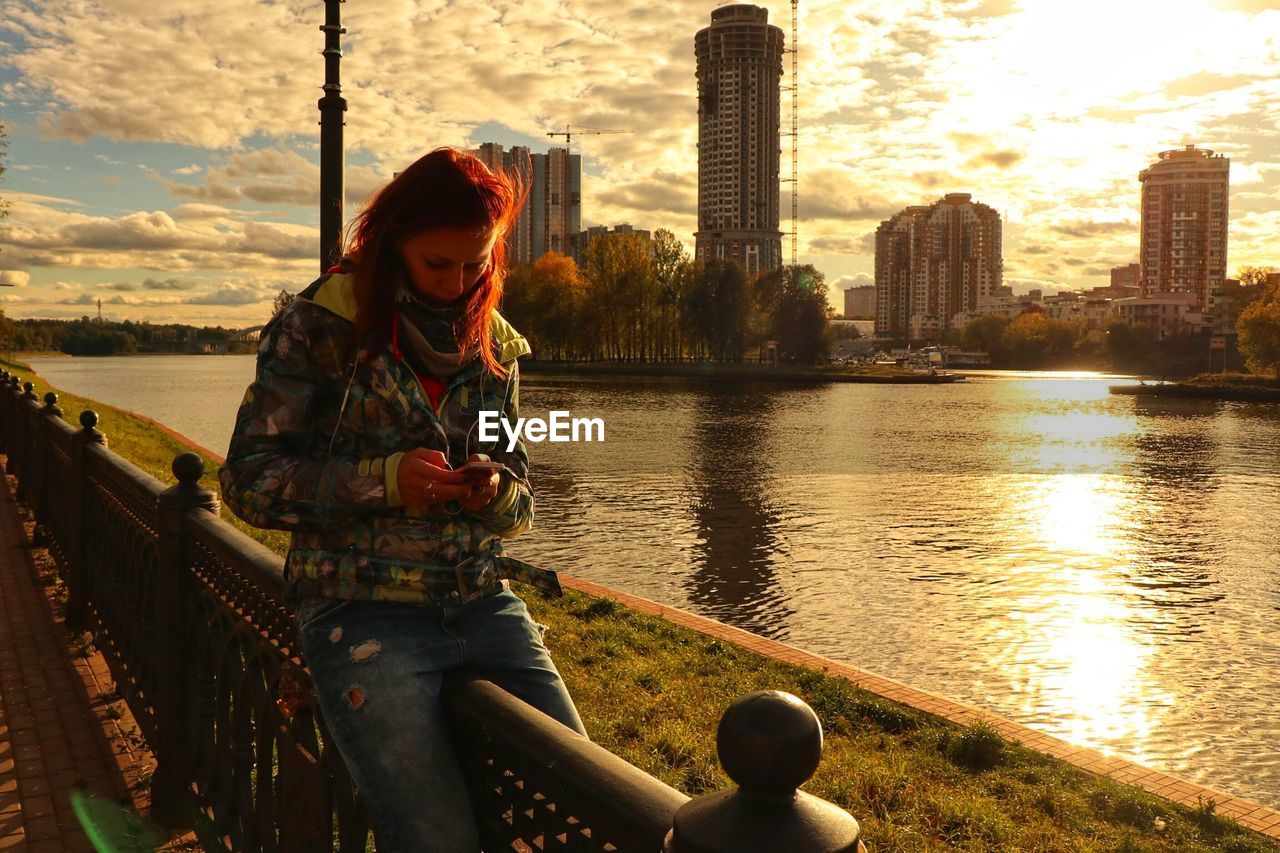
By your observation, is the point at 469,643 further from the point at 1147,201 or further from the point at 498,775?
the point at 1147,201

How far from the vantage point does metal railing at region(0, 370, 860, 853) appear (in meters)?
1.18

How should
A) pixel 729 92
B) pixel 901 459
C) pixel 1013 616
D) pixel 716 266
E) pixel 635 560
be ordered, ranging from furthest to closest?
pixel 729 92
pixel 716 266
pixel 901 459
pixel 635 560
pixel 1013 616

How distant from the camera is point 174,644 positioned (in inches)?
141

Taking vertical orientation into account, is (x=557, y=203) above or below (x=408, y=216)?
above

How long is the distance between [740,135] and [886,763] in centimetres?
17338

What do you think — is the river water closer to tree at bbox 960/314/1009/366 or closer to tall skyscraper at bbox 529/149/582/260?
tree at bbox 960/314/1009/366

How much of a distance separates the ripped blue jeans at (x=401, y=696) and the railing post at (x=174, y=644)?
1.68 meters

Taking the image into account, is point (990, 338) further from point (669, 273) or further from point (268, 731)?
point (268, 731)

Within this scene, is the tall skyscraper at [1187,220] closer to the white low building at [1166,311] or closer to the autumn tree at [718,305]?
the white low building at [1166,311]

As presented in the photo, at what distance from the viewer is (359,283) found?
2082 mm

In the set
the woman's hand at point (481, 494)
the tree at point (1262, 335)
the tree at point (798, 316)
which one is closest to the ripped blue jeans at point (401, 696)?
the woman's hand at point (481, 494)

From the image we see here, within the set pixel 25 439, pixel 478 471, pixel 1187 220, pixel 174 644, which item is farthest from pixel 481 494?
pixel 1187 220

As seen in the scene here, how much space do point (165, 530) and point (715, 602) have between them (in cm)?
743

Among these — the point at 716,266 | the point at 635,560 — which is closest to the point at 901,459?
the point at 635,560
